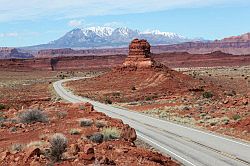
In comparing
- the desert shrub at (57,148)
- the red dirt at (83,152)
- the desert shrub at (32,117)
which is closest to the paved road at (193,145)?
the red dirt at (83,152)

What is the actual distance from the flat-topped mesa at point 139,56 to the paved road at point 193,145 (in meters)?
55.2

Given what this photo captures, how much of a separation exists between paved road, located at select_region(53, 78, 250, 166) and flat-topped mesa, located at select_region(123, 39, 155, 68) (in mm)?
55208

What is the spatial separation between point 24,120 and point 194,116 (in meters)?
13.7

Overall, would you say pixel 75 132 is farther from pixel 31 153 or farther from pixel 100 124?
pixel 31 153

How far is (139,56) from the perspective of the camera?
3396 inches

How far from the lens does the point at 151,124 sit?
98.7ft

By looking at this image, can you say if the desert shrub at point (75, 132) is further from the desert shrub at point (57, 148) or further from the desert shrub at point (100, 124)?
the desert shrub at point (57, 148)

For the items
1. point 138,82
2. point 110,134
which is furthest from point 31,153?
point 138,82

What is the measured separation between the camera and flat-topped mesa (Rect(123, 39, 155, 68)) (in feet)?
279

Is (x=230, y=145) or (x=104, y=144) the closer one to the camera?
(x=104, y=144)

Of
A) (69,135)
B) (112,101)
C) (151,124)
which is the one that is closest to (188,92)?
(112,101)

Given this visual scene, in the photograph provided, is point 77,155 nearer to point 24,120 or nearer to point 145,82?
point 24,120

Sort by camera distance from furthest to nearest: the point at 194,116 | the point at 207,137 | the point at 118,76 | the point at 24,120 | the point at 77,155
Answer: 1. the point at 118,76
2. the point at 194,116
3. the point at 24,120
4. the point at 207,137
5. the point at 77,155

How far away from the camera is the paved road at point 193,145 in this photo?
57.5 ft
